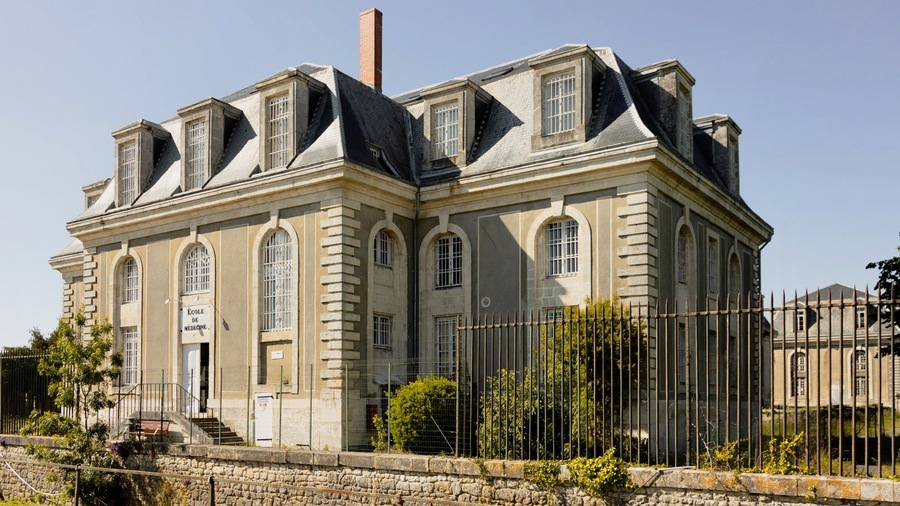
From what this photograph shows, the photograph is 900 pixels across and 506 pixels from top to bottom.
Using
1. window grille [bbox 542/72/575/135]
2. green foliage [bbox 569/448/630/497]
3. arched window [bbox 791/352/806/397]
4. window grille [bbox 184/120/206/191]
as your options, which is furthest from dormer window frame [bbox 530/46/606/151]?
green foliage [bbox 569/448/630/497]

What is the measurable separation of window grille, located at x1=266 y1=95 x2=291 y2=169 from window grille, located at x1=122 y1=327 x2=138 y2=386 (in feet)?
22.7

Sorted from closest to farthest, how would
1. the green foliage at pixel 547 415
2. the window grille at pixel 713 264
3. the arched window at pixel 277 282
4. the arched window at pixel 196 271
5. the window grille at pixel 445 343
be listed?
1. the green foliage at pixel 547 415
2. the arched window at pixel 277 282
3. the window grille at pixel 445 343
4. the window grille at pixel 713 264
5. the arched window at pixel 196 271

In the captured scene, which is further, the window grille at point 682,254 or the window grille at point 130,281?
the window grille at point 130,281

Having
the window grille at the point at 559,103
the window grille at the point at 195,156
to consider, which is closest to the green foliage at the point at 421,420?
the window grille at the point at 559,103

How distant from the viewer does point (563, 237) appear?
19.1 meters

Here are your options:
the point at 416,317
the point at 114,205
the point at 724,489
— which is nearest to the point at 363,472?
the point at 724,489

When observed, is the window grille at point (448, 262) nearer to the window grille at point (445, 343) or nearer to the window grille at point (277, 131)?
the window grille at point (445, 343)

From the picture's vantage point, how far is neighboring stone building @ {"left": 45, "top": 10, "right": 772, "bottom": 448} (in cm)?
1866

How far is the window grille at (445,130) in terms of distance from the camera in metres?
21.2

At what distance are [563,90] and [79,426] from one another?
12827 mm

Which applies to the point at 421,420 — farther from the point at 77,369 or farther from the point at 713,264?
the point at 713,264

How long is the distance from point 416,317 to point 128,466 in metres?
7.33

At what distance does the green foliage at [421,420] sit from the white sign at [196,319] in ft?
24.5

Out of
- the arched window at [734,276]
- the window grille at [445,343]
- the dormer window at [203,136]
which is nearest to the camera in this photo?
the window grille at [445,343]
